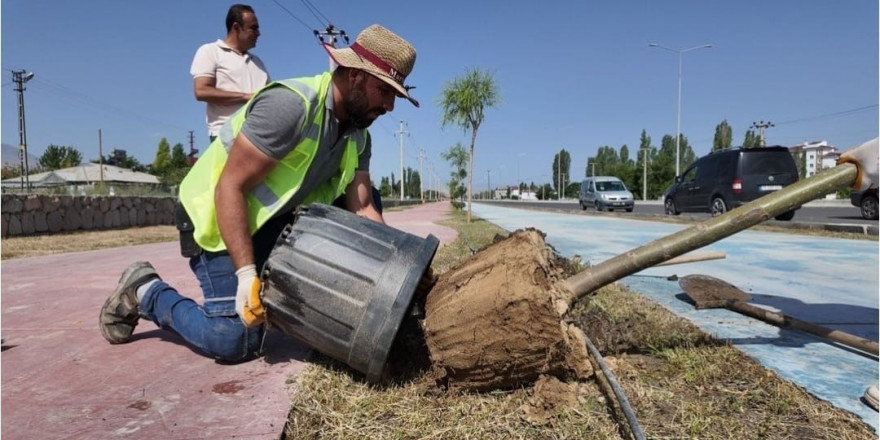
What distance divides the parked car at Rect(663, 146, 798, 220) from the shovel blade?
9.15 metres

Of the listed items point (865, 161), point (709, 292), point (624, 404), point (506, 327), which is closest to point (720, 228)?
point (865, 161)

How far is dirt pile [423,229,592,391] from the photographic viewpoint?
161 cm

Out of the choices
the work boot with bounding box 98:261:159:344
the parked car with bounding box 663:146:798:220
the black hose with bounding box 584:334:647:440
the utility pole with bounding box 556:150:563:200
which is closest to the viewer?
the black hose with bounding box 584:334:647:440

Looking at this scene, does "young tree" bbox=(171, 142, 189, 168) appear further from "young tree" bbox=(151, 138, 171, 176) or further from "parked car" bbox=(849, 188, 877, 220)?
"parked car" bbox=(849, 188, 877, 220)

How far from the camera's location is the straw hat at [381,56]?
191cm

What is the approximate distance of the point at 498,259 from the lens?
1.77m

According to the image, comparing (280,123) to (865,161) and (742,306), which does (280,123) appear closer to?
(865,161)

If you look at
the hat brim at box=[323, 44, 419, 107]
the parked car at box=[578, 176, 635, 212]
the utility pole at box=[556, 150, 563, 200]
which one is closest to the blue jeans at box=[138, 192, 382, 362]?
the hat brim at box=[323, 44, 419, 107]

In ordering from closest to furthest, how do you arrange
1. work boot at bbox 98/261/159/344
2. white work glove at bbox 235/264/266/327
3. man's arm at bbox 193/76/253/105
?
white work glove at bbox 235/264/266/327, work boot at bbox 98/261/159/344, man's arm at bbox 193/76/253/105

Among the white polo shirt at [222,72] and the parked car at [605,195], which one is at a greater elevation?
the white polo shirt at [222,72]

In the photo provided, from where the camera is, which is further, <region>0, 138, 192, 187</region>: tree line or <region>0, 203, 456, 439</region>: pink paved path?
<region>0, 138, 192, 187</region>: tree line

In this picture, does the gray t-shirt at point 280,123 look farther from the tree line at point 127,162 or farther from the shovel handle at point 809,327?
the tree line at point 127,162

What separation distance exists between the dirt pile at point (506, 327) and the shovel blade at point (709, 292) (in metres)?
1.64

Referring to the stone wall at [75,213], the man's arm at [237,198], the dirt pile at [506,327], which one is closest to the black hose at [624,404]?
the dirt pile at [506,327]
